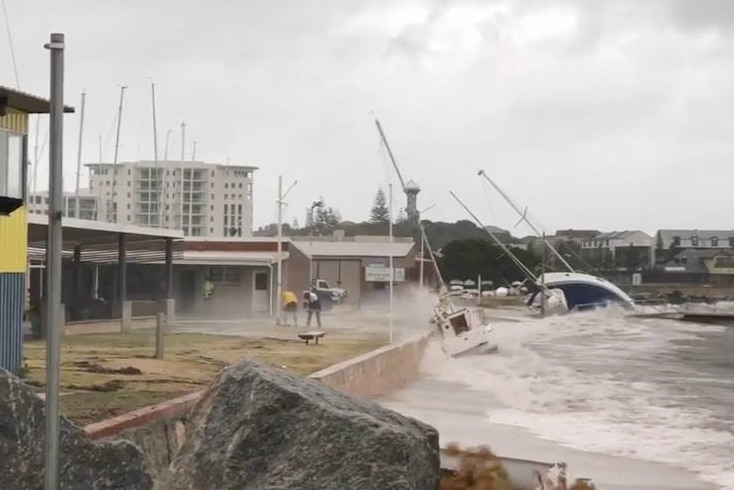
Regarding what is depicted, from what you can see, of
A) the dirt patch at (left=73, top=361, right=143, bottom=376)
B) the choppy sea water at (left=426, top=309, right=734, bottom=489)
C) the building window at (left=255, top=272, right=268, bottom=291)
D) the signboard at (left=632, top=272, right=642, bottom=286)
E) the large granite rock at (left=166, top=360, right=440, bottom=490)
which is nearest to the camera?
the large granite rock at (left=166, top=360, right=440, bottom=490)

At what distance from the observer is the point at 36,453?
544 cm

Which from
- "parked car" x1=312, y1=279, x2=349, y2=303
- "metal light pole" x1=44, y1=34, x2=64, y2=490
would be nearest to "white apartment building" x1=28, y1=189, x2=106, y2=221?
"parked car" x1=312, y1=279, x2=349, y2=303

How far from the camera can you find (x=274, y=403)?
5.98m

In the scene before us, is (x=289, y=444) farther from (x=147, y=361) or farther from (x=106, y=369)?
(x=147, y=361)

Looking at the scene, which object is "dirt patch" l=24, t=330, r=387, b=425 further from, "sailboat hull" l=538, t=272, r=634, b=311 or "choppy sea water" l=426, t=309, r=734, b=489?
"sailboat hull" l=538, t=272, r=634, b=311

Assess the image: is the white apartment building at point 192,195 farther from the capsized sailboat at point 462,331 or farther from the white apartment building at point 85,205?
the capsized sailboat at point 462,331

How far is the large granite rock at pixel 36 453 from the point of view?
17.8ft

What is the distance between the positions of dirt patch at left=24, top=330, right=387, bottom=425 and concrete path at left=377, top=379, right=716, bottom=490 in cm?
209

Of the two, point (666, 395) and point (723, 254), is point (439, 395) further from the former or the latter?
point (723, 254)

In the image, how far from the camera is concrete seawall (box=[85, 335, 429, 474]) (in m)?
7.66

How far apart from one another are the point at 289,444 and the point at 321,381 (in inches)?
365

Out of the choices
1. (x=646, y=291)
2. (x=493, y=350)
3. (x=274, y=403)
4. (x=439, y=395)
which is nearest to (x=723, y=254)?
(x=646, y=291)

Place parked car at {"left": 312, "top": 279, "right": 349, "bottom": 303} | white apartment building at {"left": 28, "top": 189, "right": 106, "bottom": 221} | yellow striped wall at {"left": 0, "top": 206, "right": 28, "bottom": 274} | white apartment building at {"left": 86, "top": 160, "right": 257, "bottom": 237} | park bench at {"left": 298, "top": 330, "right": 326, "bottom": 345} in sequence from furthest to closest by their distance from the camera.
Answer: white apartment building at {"left": 86, "top": 160, "right": 257, "bottom": 237}, white apartment building at {"left": 28, "top": 189, "right": 106, "bottom": 221}, parked car at {"left": 312, "top": 279, "right": 349, "bottom": 303}, park bench at {"left": 298, "top": 330, "right": 326, "bottom": 345}, yellow striped wall at {"left": 0, "top": 206, "right": 28, "bottom": 274}

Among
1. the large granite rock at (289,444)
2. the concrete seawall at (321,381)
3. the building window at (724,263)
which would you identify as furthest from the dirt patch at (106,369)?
the building window at (724,263)
